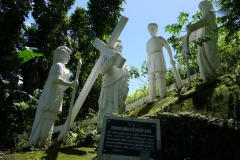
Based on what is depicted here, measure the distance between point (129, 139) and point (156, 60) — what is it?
566 centimetres

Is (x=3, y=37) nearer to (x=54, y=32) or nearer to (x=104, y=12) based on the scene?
(x=54, y=32)

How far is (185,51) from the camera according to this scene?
26.7ft

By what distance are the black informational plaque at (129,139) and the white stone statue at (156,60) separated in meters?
5.07

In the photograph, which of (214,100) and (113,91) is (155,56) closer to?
(113,91)

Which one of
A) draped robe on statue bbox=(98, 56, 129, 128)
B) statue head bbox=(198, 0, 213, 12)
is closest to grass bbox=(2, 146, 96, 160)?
draped robe on statue bbox=(98, 56, 129, 128)

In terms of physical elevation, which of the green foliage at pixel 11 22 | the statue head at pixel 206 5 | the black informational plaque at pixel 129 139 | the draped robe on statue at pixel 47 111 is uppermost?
the green foliage at pixel 11 22

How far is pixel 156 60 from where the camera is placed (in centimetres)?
958

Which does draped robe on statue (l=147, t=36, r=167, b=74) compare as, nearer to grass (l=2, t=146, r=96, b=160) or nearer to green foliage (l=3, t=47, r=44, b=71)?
green foliage (l=3, t=47, r=44, b=71)

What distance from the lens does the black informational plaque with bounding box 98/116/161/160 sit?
4.22m

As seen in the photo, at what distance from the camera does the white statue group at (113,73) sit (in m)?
6.80

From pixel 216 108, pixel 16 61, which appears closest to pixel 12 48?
pixel 16 61

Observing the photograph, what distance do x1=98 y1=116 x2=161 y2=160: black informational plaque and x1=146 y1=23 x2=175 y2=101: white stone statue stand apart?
5.07m

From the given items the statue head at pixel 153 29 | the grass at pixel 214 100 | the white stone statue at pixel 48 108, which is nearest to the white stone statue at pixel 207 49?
the grass at pixel 214 100

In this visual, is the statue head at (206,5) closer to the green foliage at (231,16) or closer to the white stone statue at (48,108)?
the green foliage at (231,16)
